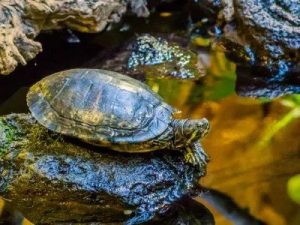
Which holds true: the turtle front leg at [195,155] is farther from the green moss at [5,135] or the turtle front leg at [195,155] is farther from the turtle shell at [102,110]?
the green moss at [5,135]

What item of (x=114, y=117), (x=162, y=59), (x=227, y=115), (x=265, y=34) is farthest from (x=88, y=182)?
(x=265, y=34)

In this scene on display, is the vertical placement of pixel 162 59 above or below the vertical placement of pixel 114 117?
below

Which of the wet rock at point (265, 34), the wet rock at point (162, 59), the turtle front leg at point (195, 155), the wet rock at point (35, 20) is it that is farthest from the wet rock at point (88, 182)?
the wet rock at point (265, 34)

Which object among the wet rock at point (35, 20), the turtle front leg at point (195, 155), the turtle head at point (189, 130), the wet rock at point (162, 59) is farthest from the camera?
the wet rock at point (162, 59)

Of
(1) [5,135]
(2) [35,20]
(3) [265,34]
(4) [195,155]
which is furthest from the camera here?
(3) [265,34]

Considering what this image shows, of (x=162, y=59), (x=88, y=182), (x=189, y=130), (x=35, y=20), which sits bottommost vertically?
(x=162, y=59)

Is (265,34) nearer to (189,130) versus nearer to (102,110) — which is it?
(189,130)

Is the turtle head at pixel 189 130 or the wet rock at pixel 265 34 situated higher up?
the turtle head at pixel 189 130

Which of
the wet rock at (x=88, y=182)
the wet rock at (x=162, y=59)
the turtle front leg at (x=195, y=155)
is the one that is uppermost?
the turtle front leg at (x=195, y=155)
